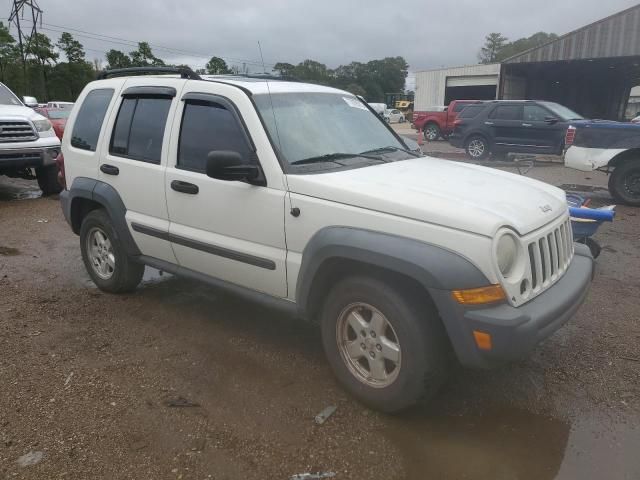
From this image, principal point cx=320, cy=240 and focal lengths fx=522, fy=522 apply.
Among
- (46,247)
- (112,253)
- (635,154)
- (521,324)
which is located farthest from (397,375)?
(635,154)

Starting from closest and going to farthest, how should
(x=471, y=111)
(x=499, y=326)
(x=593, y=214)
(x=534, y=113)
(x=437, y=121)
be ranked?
(x=499, y=326) → (x=593, y=214) → (x=534, y=113) → (x=471, y=111) → (x=437, y=121)

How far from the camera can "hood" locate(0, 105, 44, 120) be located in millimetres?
8969

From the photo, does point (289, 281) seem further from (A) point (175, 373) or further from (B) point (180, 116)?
(B) point (180, 116)

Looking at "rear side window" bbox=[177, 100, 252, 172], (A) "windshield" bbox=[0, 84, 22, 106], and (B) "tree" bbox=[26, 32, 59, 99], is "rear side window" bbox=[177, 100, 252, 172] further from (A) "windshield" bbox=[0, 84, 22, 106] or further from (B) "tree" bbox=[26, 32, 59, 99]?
(B) "tree" bbox=[26, 32, 59, 99]

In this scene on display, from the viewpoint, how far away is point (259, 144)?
3291 mm

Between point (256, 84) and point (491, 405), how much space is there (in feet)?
8.60

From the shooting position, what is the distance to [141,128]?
13.5 ft

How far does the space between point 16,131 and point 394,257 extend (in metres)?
8.66

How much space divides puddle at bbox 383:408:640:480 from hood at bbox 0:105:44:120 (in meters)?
8.88

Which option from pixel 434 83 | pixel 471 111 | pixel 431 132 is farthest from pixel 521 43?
pixel 471 111

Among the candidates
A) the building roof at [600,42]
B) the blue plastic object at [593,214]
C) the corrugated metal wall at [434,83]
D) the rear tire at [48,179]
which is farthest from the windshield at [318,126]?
the corrugated metal wall at [434,83]

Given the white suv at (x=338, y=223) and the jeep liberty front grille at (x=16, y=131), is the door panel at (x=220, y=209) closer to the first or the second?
the white suv at (x=338, y=223)

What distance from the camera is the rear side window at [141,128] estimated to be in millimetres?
3959

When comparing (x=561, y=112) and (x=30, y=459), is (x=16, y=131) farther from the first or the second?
(x=561, y=112)
